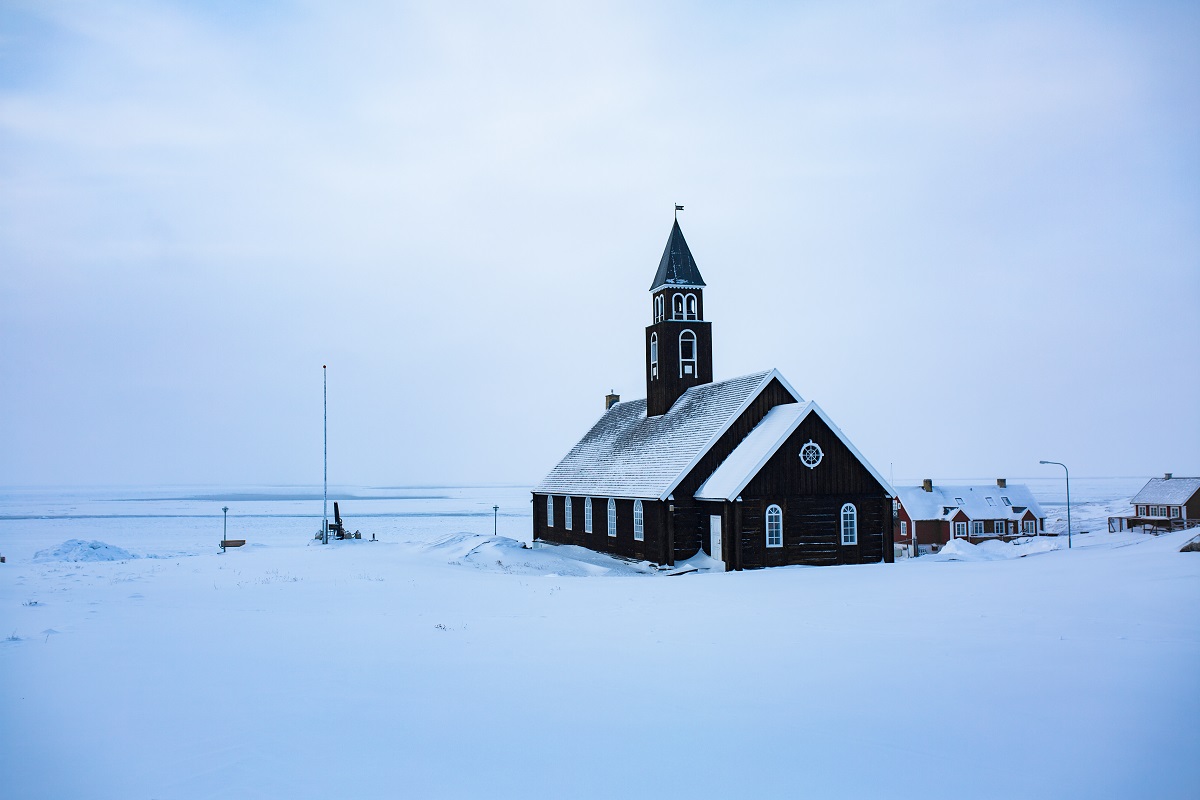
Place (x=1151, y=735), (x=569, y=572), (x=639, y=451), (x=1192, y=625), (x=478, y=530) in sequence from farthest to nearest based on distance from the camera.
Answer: (x=478, y=530), (x=639, y=451), (x=569, y=572), (x=1192, y=625), (x=1151, y=735)

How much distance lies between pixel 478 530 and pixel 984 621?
85627 millimetres

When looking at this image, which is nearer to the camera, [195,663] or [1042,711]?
[1042,711]

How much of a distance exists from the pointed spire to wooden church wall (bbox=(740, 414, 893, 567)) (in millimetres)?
10779

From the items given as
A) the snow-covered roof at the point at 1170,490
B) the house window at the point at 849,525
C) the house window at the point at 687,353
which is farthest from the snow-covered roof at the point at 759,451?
the snow-covered roof at the point at 1170,490

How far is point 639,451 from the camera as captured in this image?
42.6 m

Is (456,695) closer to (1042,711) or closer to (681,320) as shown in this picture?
(1042,711)

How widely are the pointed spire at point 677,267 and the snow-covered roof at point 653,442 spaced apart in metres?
5.41

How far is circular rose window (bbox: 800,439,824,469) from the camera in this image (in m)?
35.2

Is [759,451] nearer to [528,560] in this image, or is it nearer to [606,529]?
[606,529]

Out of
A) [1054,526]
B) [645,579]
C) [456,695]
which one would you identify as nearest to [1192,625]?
[456,695]

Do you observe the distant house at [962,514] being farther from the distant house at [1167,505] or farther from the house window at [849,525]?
the house window at [849,525]

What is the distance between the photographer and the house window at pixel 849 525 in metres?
36.0

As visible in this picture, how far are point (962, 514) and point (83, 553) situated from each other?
74.2 metres

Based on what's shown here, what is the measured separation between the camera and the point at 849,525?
36.2 m
